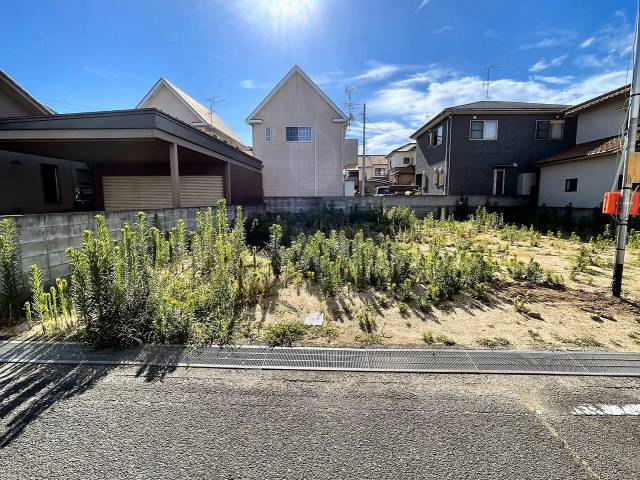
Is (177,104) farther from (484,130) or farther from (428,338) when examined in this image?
(428,338)

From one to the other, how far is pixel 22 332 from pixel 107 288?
120 centimetres

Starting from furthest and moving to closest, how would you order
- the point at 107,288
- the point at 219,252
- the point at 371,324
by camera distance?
1. the point at 219,252
2. the point at 371,324
3. the point at 107,288

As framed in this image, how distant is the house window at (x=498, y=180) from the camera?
17.5 meters

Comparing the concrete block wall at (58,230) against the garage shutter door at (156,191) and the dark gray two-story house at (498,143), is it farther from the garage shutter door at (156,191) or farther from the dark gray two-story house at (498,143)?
the dark gray two-story house at (498,143)

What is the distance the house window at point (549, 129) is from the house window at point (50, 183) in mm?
21474

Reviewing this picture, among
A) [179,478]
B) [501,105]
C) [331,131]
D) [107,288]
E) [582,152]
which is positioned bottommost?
[179,478]

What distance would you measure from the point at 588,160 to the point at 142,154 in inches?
661

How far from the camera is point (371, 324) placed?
3852mm

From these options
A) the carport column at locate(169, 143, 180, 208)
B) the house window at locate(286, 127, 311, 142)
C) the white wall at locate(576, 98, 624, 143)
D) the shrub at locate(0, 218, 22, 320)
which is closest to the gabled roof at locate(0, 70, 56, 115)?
the carport column at locate(169, 143, 180, 208)

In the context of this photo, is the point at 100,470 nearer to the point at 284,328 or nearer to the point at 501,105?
the point at 284,328

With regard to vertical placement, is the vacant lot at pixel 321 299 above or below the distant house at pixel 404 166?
below

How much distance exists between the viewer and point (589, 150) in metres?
13.7

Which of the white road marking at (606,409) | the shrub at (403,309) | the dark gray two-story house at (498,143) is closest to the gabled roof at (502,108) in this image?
the dark gray two-story house at (498,143)

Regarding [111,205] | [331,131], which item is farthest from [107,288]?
[331,131]
